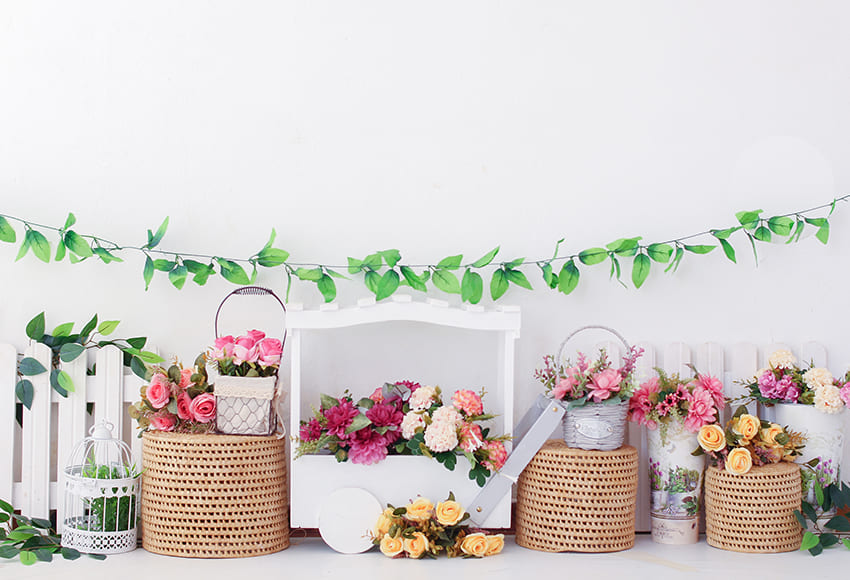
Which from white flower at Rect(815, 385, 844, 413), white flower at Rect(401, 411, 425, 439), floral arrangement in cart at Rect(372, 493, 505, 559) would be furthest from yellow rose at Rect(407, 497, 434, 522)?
white flower at Rect(815, 385, 844, 413)

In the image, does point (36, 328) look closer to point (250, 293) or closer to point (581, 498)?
point (250, 293)

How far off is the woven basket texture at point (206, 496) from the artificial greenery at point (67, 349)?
0.24m

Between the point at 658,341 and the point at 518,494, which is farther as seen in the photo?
the point at 658,341

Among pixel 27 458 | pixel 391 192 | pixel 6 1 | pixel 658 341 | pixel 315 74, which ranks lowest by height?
pixel 27 458

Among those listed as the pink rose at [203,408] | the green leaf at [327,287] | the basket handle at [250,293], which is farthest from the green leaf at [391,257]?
the pink rose at [203,408]

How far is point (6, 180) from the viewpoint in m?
1.80

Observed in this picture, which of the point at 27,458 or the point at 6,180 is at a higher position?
the point at 6,180

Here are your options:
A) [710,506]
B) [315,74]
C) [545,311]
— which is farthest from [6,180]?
[710,506]

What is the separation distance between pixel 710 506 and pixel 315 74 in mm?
1304

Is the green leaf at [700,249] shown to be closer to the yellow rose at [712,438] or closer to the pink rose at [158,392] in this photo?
the yellow rose at [712,438]

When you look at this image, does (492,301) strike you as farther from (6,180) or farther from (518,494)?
(6,180)

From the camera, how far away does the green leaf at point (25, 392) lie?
1.72 m

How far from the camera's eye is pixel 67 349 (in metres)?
1.72

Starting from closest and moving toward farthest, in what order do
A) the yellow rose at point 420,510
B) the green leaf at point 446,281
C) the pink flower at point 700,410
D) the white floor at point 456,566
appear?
the white floor at point 456,566 < the yellow rose at point 420,510 < the pink flower at point 700,410 < the green leaf at point 446,281
